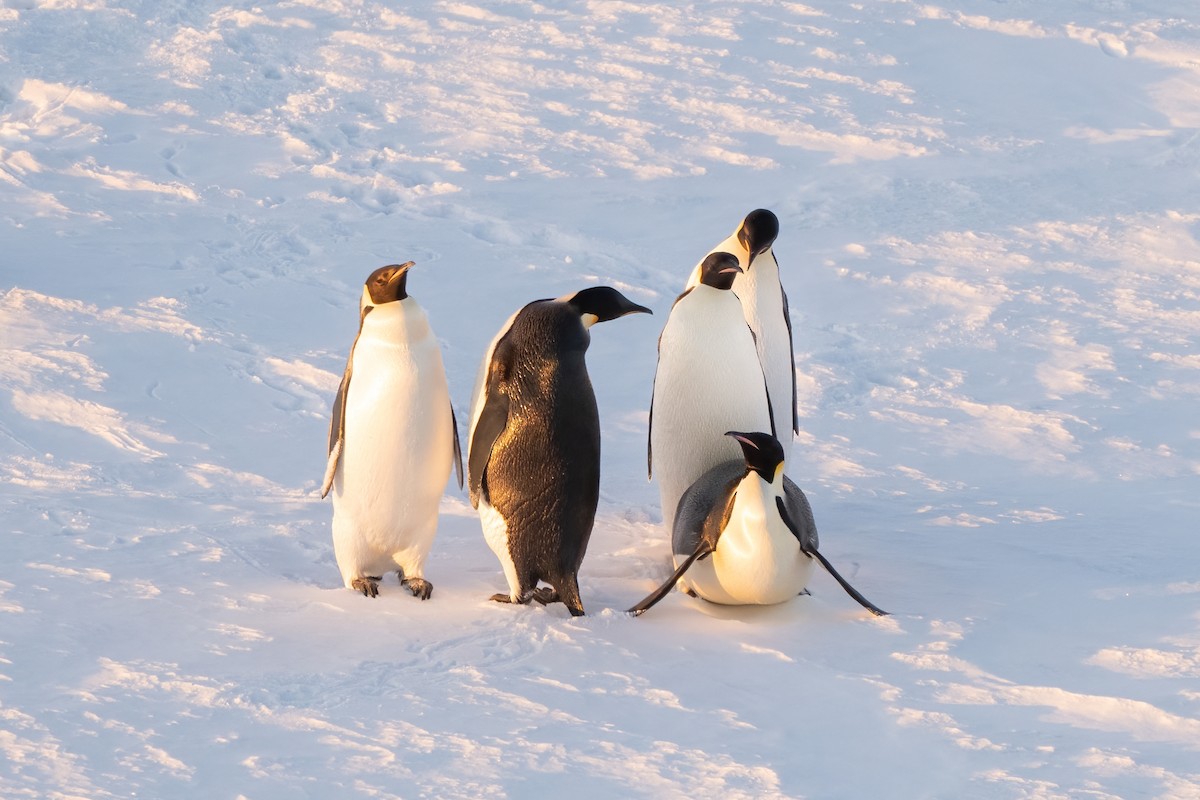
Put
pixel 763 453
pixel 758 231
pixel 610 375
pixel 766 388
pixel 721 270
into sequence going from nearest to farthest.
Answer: pixel 763 453 → pixel 721 270 → pixel 766 388 → pixel 758 231 → pixel 610 375

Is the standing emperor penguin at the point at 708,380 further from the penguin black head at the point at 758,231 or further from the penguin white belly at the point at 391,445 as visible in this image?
the penguin white belly at the point at 391,445

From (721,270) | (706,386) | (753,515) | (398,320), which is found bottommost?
(753,515)

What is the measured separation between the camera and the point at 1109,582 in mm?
4320

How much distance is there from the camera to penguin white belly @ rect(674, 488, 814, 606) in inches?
159

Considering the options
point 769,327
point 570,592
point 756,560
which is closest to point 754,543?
point 756,560

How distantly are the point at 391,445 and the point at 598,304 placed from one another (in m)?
0.71

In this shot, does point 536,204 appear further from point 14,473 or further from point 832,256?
point 14,473

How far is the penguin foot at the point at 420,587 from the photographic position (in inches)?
165

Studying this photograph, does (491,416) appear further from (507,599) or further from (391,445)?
(507,599)

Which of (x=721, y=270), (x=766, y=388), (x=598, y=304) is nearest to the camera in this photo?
(x=598, y=304)

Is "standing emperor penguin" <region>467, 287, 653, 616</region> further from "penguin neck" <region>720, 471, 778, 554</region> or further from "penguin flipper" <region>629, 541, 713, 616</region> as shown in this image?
"penguin neck" <region>720, 471, 778, 554</region>

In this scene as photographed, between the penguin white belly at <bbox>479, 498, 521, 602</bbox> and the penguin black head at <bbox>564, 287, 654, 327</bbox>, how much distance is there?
61cm

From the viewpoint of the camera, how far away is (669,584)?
13.2ft

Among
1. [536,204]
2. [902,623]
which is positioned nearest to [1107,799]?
[902,623]
